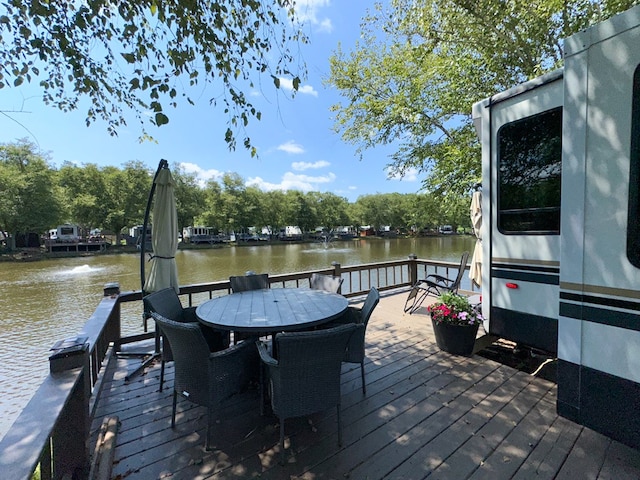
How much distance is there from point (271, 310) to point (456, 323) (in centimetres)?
186

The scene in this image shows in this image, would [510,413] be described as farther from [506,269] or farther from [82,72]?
[82,72]

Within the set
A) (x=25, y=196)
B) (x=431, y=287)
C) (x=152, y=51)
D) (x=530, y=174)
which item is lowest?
(x=431, y=287)

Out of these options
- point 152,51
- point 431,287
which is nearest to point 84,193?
point 152,51

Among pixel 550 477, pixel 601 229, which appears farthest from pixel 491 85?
pixel 550 477

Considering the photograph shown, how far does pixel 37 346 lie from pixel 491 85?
11.0m

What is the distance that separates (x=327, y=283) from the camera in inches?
140

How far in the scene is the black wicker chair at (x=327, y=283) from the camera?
11.3ft

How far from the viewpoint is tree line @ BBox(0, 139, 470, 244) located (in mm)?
21750

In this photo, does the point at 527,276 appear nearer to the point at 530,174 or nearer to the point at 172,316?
the point at 530,174

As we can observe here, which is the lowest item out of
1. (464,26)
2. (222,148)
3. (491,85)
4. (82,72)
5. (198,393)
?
(198,393)

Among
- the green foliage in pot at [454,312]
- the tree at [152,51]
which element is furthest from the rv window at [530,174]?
the tree at [152,51]

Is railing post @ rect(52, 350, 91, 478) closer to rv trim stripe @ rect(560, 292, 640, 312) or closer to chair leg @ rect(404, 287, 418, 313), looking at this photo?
rv trim stripe @ rect(560, 292, 640, 312)

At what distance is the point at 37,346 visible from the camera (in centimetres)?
655

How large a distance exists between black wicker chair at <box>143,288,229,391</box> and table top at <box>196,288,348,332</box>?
0.82ft
